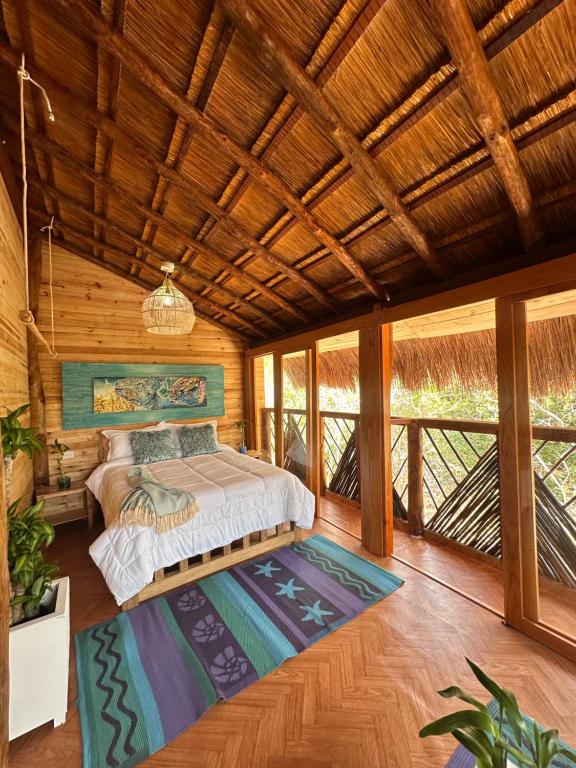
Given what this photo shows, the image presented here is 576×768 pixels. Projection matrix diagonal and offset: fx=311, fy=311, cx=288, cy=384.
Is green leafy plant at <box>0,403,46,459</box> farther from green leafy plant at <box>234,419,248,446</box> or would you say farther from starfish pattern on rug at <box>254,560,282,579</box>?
green leafy plant at <box>234,419,248,446</box>

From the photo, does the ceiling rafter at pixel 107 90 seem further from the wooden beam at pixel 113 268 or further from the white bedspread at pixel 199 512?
the white bedspread at pixel 199 512

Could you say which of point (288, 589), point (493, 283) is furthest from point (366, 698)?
point (493, 283)

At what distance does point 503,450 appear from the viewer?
6.72ft

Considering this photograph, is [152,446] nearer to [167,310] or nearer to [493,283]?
[167,310]

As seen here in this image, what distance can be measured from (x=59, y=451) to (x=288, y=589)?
307 cm

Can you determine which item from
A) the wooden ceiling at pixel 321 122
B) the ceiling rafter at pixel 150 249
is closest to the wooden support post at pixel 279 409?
the ceiling rafter at pixel 150 249

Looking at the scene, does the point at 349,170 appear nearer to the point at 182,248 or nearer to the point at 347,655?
the point at 182,248

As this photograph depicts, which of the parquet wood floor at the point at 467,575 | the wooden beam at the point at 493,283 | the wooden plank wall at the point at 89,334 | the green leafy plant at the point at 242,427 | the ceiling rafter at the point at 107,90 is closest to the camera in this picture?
the ceiling rafter at the point at 107,90

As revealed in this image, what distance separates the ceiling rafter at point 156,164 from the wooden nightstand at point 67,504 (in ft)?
9.93

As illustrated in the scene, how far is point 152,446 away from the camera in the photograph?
3.66m

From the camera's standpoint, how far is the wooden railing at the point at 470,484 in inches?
75.0

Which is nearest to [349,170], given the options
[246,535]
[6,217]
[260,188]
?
[260,188]

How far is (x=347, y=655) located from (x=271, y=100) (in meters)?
3.20

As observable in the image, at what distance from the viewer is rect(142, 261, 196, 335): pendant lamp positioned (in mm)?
2646
